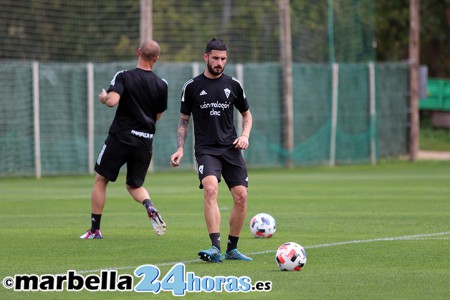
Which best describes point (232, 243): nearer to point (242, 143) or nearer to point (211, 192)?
point (211, 192)

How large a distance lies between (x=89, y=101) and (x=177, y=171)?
9.87 ft

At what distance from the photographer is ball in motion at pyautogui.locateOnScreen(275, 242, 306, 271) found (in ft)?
33.3

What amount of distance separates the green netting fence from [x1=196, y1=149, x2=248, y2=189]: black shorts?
16.4m

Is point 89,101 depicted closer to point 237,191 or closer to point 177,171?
point 177,171

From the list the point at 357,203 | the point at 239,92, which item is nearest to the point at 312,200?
the point at 357,203

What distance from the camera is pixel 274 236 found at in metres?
13.5

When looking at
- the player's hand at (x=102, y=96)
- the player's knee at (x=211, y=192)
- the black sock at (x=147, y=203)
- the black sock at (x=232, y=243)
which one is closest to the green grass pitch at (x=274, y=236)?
the black sock at (x=232, y=243)

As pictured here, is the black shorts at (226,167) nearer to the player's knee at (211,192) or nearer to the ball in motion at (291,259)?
the player's knee at (211,192)

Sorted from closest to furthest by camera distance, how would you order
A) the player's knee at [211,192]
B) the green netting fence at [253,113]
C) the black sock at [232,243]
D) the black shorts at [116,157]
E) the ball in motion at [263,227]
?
the player's knee at [211,192], the black sock at [232,243], the ball in motion at [263,227], the black shorts at [116,157], the green netting fence at [253,113]

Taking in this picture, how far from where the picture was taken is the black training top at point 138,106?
1334 centimetres

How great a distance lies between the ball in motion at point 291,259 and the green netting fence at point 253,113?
17.7m

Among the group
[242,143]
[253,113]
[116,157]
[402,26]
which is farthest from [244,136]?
[402,26]

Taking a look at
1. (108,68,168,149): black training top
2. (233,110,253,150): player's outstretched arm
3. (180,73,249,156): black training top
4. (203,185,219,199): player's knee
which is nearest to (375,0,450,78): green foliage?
(108,68,168,149): black training top

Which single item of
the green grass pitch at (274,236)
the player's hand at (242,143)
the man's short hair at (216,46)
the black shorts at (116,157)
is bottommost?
the green grass pitch at (274,236)
